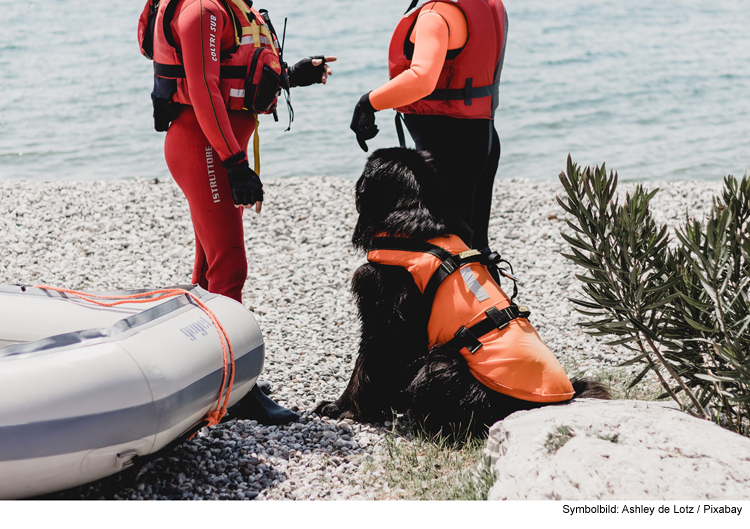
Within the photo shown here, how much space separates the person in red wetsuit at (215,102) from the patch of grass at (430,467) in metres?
0.56

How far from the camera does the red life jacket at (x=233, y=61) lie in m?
2.56

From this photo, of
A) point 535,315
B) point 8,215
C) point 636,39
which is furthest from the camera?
point 636,39

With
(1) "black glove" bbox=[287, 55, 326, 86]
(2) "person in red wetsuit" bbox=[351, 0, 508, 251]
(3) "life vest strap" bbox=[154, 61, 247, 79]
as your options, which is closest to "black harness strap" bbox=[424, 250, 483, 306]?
(2) "person in red wetsuit" bbox=[351, 0, 508, 251]

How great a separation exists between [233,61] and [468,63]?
3.33ft

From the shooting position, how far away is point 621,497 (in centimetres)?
174

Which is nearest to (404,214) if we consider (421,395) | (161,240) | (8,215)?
(421,395)

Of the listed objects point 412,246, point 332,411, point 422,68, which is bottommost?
point 332,411

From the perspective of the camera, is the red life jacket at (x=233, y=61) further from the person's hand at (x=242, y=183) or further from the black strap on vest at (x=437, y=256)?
the black strap on vest at (x=437, y=256)

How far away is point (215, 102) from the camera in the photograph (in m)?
2.48

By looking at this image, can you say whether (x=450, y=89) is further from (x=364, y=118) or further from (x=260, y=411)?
(x=260, y=411)

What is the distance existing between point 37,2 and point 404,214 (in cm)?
2191

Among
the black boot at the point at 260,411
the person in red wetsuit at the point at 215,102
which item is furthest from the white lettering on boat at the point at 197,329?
the black boot at the point at 260,411

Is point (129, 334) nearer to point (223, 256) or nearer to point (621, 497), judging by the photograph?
point (223, 256)

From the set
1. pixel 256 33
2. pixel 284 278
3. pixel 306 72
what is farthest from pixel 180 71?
pixel 284 278
